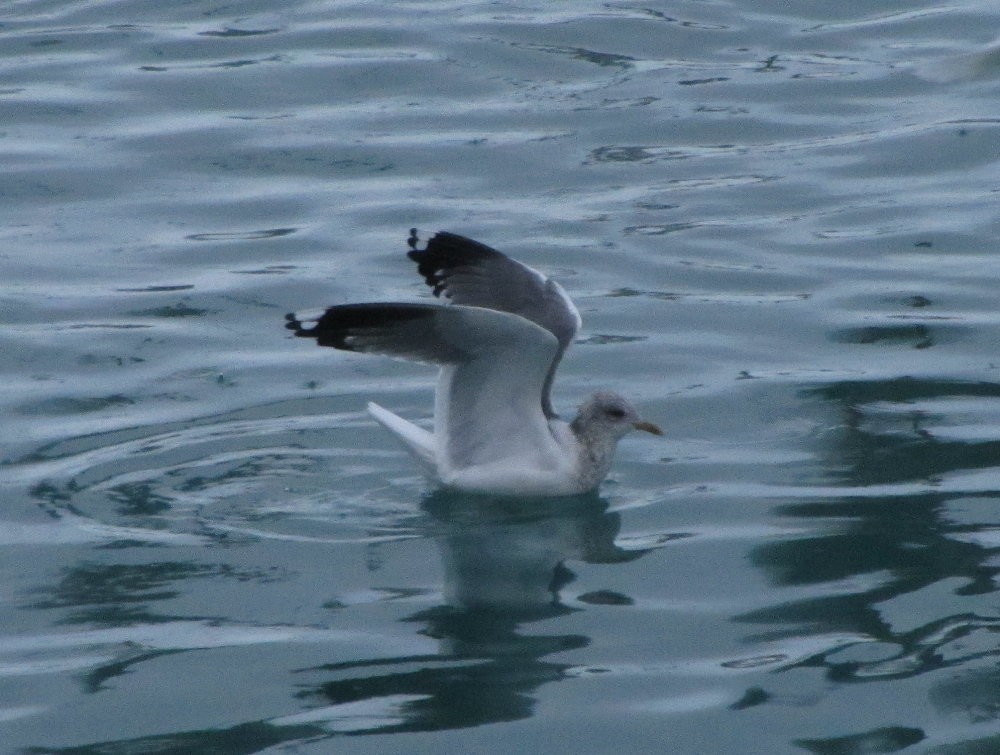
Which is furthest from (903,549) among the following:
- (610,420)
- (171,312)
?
(171,312)

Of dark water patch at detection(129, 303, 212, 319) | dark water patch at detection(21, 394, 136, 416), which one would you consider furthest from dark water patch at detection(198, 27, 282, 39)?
dark water patch at detection(21, 394, 136, 416)

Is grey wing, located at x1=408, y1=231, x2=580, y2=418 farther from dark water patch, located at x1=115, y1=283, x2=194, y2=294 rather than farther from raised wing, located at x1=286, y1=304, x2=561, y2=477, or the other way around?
dark water patch, located at x1=115, y1=283, x2=194, y2=294

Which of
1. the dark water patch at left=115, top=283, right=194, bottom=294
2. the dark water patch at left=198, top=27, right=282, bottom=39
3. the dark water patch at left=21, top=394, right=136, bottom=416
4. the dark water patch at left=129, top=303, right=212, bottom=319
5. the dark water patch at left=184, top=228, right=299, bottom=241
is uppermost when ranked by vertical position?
the dark water patch at left=198, top=27, right=282, bottom=39

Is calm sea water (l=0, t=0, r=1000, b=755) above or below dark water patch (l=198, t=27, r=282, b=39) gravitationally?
below

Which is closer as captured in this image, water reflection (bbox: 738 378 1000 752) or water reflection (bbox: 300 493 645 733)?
water reflection (bbox: 300 493 645 733)

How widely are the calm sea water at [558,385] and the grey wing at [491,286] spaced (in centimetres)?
73

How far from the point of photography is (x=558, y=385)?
962cm

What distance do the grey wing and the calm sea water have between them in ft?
2.41

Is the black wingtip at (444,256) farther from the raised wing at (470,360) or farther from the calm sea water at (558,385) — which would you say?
the calm sea water at (558,385)

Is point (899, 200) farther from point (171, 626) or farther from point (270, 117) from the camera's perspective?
point (171, 626)

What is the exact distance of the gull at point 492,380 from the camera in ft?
25.1

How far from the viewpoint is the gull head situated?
27.3 ft

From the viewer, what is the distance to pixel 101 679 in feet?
21.3

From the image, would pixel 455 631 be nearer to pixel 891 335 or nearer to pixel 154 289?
pixel 891 335
